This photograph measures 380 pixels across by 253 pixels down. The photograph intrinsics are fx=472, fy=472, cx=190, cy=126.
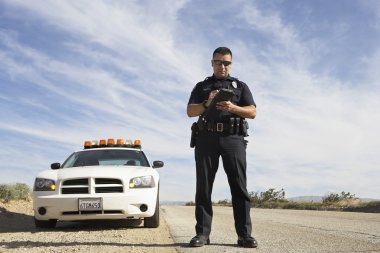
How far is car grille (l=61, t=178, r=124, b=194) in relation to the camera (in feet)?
23.9

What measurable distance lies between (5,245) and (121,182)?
226 cm

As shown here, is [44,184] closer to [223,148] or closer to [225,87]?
[223,148]

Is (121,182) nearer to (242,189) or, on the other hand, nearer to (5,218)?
(242,189)

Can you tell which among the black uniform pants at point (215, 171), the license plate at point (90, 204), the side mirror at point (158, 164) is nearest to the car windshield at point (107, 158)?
the side mirror at point (158, 164)

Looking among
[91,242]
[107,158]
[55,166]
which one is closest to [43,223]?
[55,166]

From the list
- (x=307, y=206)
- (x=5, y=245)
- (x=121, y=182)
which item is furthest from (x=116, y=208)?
(x=307, y=206)

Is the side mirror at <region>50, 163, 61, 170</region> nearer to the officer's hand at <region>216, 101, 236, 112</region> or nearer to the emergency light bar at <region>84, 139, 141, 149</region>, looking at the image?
the emergency light bar at <region>84, 139, 141, 149</region>

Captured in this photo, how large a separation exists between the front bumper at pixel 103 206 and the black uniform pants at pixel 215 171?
7.63 feet

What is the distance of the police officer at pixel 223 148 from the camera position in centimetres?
500

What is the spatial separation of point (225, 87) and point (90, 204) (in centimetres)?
313

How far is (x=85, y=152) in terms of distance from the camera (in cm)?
900

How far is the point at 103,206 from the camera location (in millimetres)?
7078

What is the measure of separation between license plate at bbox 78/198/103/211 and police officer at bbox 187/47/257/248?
2.44m

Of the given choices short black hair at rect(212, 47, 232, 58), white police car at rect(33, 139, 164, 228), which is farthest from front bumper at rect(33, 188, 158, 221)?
short black hair at rect(212, 47, 232, 58)
